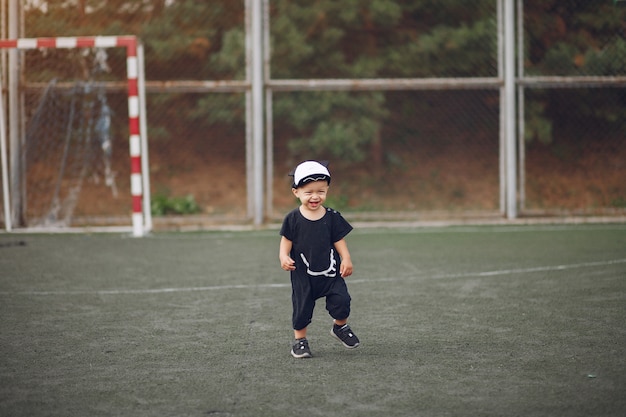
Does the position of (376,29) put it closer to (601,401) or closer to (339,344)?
(339,344)

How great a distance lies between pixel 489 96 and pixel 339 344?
9.86 m

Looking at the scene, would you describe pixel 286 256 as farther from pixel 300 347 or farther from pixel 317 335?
pixel 317 335

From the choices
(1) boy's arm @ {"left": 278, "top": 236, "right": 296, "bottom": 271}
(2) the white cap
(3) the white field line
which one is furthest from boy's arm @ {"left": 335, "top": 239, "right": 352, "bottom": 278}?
(3) the white field line

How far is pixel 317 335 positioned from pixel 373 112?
8.88 metres

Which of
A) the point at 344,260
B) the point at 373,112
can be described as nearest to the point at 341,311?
the point at 344,260

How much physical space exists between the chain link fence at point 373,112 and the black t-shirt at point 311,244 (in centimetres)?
793

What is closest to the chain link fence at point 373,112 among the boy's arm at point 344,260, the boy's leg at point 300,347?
the boy's arm at point 344,260

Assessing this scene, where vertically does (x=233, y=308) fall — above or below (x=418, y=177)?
below

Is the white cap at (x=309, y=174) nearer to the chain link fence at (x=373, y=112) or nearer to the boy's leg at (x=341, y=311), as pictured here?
the boy's leg at (x=341, y=311)

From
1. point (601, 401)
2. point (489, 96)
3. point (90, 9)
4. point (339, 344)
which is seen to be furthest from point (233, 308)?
point (489, 96)

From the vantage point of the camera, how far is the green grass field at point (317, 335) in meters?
3.68

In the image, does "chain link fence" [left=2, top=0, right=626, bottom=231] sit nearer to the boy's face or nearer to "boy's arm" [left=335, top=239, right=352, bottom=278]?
"boy's arm" [left=335, top=239, right=352, bottom=278]

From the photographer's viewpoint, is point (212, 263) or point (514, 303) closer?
point (514, 303)

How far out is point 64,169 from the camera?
12.2m
